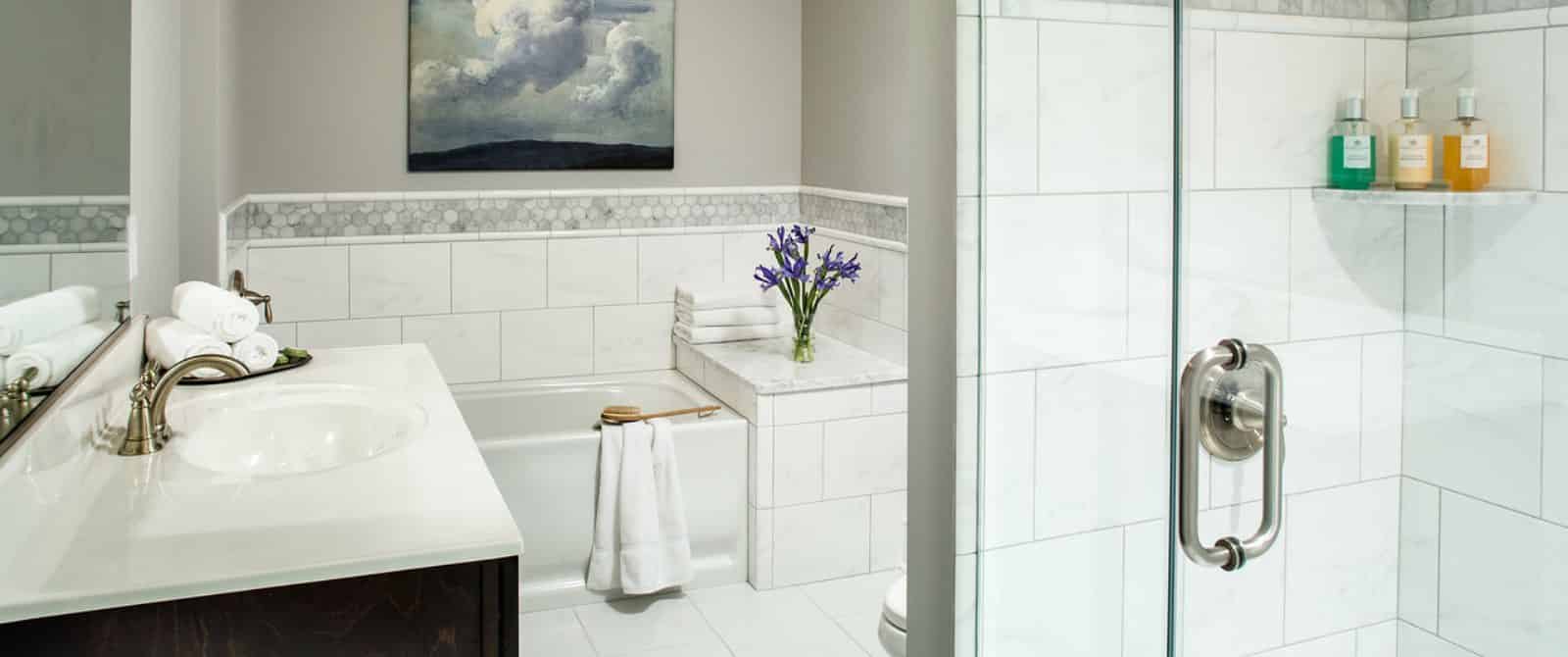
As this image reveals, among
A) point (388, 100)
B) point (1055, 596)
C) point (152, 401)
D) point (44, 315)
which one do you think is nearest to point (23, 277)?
point (44, 315)

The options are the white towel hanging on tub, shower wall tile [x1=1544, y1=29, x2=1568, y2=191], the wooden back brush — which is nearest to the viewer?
shower wall tile [x1=1544, y1=29, x2=1568, y2=191]

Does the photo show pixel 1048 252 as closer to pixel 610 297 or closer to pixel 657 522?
pixel 657 522

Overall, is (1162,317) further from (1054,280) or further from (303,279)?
(303,279)

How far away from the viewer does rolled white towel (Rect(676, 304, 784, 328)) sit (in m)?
4.44

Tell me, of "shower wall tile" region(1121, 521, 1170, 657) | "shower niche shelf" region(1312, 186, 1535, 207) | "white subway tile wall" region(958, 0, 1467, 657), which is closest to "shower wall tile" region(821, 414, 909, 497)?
"white subway tile wall" region(958, 0, 1467, 657)

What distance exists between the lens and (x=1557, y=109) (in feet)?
2.43

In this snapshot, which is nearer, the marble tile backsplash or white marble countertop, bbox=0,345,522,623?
the marble tile backsplash

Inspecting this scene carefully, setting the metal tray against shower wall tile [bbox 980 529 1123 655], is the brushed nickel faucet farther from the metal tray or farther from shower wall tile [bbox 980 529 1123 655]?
shower wall tile [bbox 980 529 1123 655]

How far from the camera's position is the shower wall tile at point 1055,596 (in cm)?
122

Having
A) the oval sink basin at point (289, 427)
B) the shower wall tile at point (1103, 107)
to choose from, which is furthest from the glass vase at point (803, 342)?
the shower wall tile at point (1103, 107)

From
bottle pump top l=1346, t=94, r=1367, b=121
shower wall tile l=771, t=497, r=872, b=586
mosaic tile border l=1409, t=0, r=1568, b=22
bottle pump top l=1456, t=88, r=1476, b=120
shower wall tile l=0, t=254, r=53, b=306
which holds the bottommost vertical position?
shower wall tile l=771, t=497, r=872, b=586

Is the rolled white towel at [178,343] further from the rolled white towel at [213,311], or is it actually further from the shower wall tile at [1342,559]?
the shower wall tile at [1342,559]

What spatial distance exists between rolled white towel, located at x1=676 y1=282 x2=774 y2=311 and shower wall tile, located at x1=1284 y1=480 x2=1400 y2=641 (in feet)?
11.5

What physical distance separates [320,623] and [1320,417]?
3.92 ft
